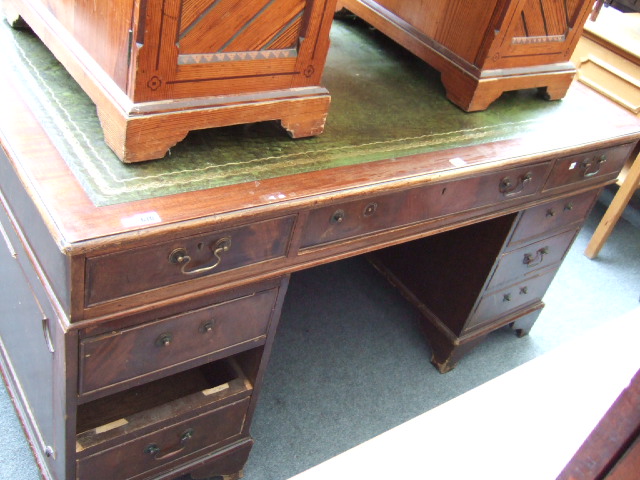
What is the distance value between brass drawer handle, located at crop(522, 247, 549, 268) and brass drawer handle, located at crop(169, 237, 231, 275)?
43.3 inches

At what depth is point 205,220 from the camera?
1014mm

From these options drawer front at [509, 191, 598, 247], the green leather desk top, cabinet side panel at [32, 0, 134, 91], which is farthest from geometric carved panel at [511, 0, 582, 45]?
cabinet side panel at [32, 0, 134, 91]

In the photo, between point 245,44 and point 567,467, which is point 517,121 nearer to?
point 245,44

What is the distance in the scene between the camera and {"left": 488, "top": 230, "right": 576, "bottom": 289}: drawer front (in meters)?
1.86

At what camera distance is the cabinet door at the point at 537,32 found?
1.52 m

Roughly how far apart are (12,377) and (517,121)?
1.37 meters

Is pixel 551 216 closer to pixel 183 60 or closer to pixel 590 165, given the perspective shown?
pixel 590 165

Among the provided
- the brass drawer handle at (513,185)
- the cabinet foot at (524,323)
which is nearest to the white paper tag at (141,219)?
the brass drawer handle at (513,185)

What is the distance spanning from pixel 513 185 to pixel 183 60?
853 mm

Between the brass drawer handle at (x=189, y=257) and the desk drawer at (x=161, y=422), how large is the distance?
395mm

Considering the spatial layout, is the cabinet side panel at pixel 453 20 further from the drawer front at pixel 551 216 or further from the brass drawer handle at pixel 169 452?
the brass drawer handle at pixel 169 452

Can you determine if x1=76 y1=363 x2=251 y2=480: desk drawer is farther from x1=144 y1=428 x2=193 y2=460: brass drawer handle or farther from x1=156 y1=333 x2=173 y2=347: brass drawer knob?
x1=156 y1=333 x2=173 y2=347: brass drawer knob

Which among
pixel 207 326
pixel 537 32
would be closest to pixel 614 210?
pixel 537 32

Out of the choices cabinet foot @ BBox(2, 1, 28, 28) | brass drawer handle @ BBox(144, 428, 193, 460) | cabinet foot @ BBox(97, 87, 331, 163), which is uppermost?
cabinet foot @ BBox(97, 87, 331, 163)
